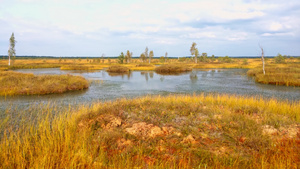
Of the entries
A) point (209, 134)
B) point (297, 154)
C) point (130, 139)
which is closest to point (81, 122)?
point (130, 139)

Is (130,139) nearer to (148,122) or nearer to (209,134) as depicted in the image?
(148,122)

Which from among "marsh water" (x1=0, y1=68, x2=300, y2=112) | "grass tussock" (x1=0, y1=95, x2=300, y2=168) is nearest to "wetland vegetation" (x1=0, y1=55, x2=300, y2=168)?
"grass tussock" (x1=0, y1=95, x2=300, y2=168)

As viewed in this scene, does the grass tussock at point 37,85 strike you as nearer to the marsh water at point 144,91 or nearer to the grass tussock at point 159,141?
the marsh water at point 144,91

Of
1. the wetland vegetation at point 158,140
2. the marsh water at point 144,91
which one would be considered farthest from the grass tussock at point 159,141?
the marsh water at point 144,91

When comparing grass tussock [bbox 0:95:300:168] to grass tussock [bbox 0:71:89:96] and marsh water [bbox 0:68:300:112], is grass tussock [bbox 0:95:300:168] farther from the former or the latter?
grass tussock [bbox 0:71:89:96]

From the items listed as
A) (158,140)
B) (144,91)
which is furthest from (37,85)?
(158,140)

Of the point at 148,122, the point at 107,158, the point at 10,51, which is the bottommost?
the point at 107,158

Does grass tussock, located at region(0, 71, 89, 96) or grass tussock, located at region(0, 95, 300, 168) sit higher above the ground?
grass tussock, located at region(0, 71, 89, 96)

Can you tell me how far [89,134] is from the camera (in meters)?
7.74

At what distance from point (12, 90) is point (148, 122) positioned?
1836 cm

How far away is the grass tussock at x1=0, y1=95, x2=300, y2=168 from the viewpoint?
5.64m

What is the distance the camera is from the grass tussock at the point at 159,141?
5.64 metres

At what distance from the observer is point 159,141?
7090 millimetres

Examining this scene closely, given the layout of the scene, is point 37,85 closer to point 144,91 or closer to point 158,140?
point 144,91
